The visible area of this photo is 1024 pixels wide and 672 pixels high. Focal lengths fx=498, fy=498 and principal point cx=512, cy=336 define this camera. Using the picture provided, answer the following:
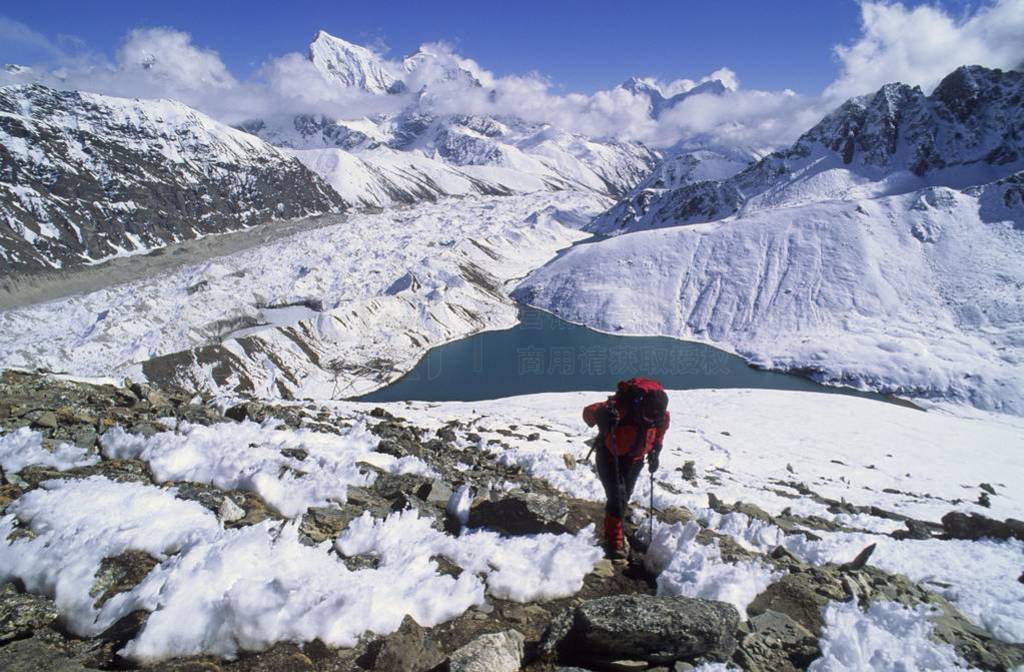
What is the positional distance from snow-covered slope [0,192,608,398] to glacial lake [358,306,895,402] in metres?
3.98

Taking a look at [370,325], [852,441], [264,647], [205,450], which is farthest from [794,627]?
[370,325]

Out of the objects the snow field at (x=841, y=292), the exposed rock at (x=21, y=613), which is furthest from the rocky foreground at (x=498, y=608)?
the snow field at (x=841, y=292)

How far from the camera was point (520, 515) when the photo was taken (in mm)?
6473

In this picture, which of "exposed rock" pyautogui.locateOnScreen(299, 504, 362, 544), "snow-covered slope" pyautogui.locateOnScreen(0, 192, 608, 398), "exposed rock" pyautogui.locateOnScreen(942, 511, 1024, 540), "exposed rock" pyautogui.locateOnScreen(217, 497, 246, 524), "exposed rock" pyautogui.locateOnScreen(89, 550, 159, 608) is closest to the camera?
"exposed rock" pyautogui.locateOnScreen(89, 550, 159, 608)

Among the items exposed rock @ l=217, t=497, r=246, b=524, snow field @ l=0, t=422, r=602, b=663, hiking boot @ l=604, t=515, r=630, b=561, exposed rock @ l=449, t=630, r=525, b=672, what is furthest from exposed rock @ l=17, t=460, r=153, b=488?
hiking boot @ l=604, t=515, r=630, b=561

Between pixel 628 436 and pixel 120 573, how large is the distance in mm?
5421

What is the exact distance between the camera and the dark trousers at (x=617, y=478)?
6441mm

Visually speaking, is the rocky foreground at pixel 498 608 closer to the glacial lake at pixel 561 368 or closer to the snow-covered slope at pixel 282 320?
Answer: the glacial lake at pixel 561 368

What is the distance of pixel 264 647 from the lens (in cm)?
358

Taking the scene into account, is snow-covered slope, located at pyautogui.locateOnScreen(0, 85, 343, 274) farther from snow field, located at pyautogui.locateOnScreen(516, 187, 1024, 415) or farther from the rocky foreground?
the rocky foreground

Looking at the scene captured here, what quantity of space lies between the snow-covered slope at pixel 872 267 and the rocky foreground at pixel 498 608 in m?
60.1

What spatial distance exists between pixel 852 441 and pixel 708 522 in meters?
26.3

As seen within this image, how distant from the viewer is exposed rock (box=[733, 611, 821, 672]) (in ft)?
13.5

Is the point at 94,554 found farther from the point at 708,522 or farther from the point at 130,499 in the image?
the point at 708,522
